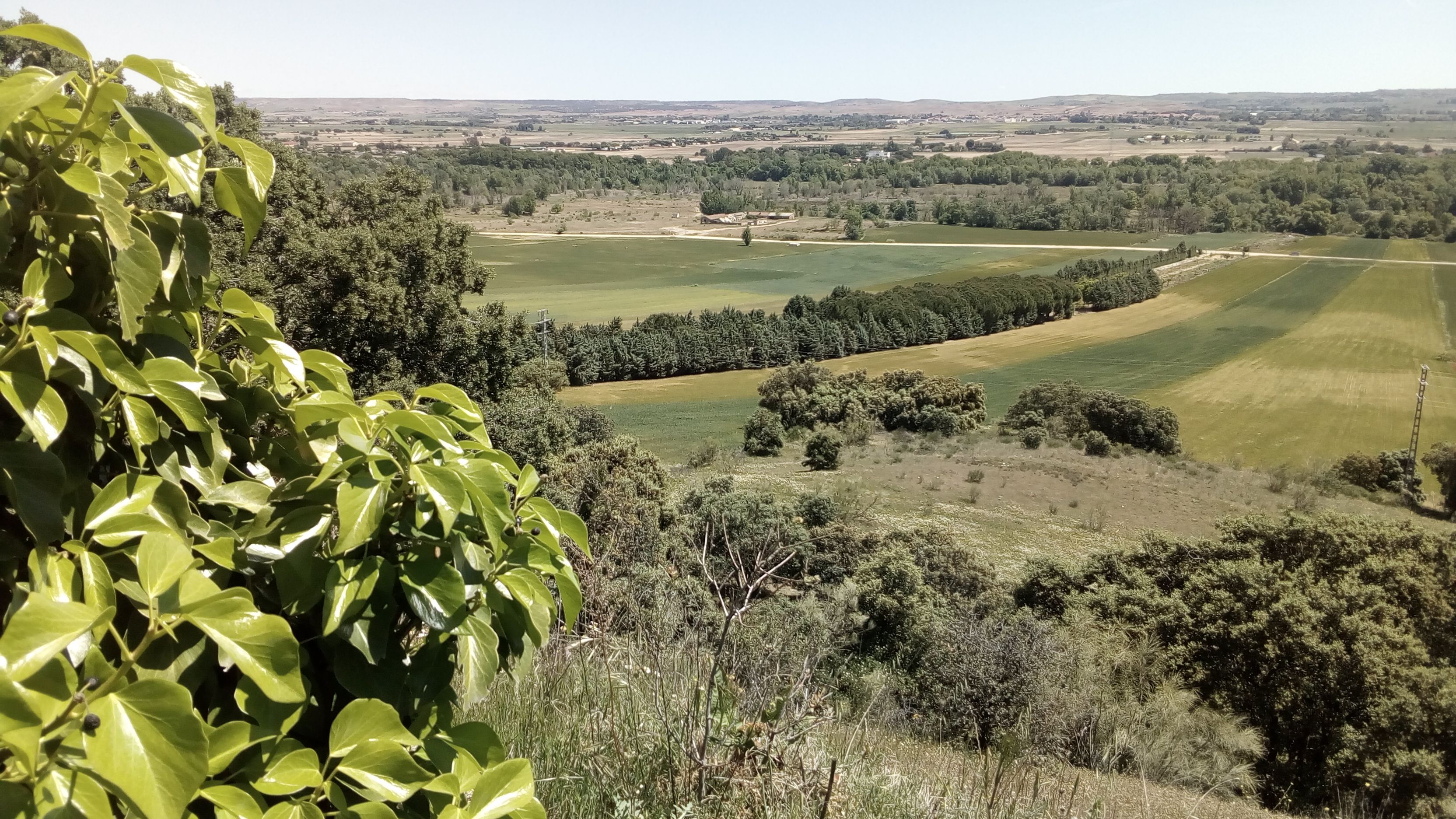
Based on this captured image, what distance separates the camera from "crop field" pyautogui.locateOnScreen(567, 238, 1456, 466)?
47.6m

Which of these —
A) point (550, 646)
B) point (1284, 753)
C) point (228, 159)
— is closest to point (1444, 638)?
point (1284, 753)

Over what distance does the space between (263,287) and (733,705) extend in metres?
14.9

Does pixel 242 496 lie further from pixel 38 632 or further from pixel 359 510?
pixel 38 632

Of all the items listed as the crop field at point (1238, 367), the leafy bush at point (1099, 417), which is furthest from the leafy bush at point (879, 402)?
the crop field at point (1238, 367)

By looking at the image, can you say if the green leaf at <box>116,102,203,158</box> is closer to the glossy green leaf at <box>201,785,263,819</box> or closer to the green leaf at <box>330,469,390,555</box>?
the green leaf at <box>330,469,390,555</box>

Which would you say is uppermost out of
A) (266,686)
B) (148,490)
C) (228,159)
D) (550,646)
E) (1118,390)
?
(228,159)

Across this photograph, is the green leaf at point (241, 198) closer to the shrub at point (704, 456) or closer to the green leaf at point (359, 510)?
the green leaf at point (359, 510)

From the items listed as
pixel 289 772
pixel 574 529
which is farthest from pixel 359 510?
pixel 574 529

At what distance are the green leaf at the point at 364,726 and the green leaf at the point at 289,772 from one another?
0.10ft

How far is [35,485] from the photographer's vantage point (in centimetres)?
106

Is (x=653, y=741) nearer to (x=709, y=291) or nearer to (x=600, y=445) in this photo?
(x=600, y=445)

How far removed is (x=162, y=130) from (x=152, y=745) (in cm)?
80

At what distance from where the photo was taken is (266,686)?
3.55 ft

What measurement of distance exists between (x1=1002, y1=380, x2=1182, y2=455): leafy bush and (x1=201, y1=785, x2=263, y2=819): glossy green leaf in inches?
1886
